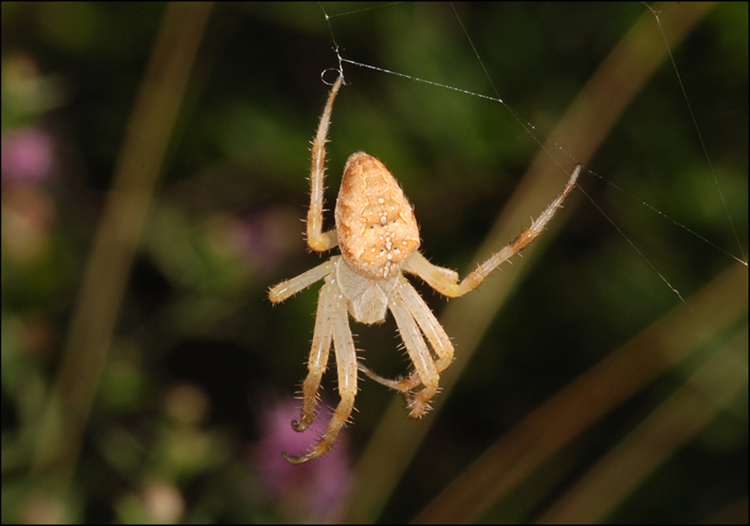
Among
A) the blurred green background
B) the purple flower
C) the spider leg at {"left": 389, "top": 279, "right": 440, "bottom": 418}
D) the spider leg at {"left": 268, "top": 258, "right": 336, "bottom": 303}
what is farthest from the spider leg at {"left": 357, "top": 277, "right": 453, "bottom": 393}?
the purple flower

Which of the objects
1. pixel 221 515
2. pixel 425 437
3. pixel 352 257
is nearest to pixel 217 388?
pixel 221 515

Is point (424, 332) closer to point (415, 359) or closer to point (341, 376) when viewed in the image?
point (415, 359)

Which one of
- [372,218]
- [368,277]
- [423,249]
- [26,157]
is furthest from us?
[423,249]

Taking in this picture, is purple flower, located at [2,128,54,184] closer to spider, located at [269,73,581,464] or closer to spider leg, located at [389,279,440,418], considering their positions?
spider, located at [269,73,581,464]

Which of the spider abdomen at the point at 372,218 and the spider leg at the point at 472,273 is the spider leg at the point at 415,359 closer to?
the spider leg at the point at 472,273

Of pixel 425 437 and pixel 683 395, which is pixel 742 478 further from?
pixel 425 437

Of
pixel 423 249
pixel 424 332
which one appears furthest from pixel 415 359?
pixel 423 249

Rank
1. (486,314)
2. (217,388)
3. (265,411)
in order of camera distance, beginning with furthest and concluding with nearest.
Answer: (217,388) → (486,314) → (265,411)
